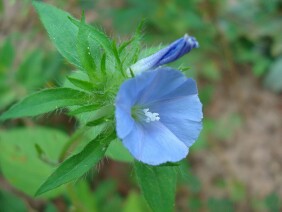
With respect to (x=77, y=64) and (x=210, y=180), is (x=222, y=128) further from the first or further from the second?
(x=77, y=64)

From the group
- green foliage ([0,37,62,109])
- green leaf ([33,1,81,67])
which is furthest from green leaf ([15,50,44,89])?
green leaf ([33,1,81,67])

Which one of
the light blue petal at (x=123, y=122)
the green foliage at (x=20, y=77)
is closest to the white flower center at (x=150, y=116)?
the light blue petal at (x=123, y=122)

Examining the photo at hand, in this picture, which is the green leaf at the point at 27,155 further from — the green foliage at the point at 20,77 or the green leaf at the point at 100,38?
the green leaf at the point at 100,38

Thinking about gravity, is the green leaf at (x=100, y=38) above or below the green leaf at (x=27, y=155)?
above

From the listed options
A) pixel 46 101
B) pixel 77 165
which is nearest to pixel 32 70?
pixel 46 101

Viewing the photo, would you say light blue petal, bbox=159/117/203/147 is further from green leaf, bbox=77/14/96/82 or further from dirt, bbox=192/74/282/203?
dirt, bbox=192/74/282/203

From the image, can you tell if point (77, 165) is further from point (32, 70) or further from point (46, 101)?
point (32, 70)
